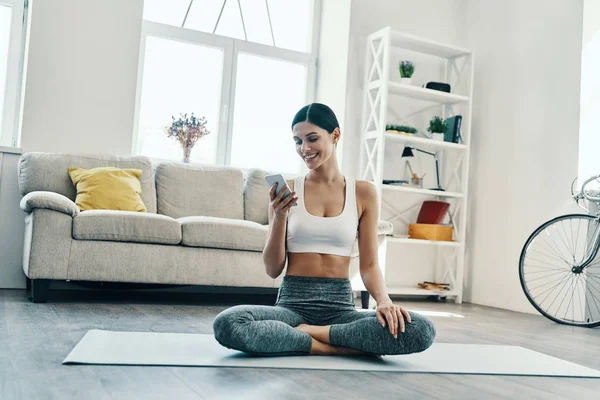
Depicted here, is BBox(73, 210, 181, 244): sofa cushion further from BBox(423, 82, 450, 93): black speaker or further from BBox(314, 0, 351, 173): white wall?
BBox(423, 82, 450, 93): black speaker

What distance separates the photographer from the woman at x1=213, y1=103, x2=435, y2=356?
6.32 feet

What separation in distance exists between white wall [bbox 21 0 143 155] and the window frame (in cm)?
27

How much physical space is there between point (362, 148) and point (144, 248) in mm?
2196

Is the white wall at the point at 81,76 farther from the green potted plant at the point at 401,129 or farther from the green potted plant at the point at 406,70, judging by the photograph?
the green potted plant at the point at 406,70

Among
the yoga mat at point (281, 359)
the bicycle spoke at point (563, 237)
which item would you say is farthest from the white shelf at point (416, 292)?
the yoga mat at point (281, 359)

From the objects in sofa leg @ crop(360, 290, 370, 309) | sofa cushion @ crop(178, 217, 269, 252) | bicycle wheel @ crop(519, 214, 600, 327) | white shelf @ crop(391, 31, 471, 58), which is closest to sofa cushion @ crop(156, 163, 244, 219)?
sofa cushion @ crop(178, 217, 269, 252)

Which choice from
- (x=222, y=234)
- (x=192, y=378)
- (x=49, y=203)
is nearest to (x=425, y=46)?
(x=222, y=234)

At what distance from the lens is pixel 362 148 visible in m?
5.08

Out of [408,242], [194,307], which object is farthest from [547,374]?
[408,242]

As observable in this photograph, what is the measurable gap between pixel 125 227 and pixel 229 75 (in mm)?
2049

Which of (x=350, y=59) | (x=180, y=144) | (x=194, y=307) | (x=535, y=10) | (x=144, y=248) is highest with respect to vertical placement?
(x=535, y=10)

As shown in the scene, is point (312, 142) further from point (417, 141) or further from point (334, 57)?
point (334, 57)

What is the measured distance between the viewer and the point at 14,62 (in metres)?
4.40

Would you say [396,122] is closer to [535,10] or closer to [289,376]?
[535,10]
